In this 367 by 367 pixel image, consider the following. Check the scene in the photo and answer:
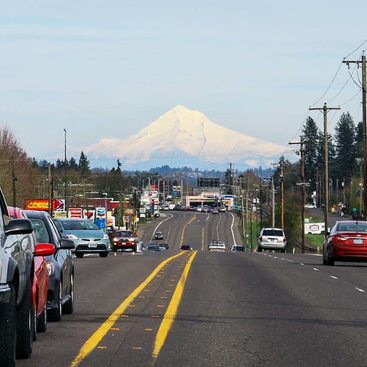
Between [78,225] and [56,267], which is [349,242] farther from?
[56,267]

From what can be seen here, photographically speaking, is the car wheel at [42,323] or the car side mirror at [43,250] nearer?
the car side mirror at [43,250]

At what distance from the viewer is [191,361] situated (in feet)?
38.3

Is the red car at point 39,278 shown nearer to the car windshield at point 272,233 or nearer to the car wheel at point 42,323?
the car wheel at point 42,323

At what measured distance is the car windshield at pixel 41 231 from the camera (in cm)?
1595

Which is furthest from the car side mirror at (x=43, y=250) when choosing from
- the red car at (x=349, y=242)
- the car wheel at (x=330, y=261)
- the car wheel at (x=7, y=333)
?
the car wheel at (x=330, y=261)

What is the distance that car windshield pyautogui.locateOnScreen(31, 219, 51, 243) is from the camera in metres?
16.0

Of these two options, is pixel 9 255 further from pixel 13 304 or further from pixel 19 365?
pixel 19 365

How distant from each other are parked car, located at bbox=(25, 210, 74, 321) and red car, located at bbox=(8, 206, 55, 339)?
2.65 ft

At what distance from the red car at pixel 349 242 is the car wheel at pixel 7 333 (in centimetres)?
2569

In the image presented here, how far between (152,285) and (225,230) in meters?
138

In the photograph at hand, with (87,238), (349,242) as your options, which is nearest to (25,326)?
(349,242)

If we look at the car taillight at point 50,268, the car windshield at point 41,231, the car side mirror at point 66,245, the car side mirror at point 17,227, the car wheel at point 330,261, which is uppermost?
the car side mirror at point 17,227

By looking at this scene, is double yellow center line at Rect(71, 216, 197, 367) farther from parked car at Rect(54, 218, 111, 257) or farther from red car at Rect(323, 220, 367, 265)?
parked car at Rect(54, 218, 111, 257)

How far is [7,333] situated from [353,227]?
26.7 meters
